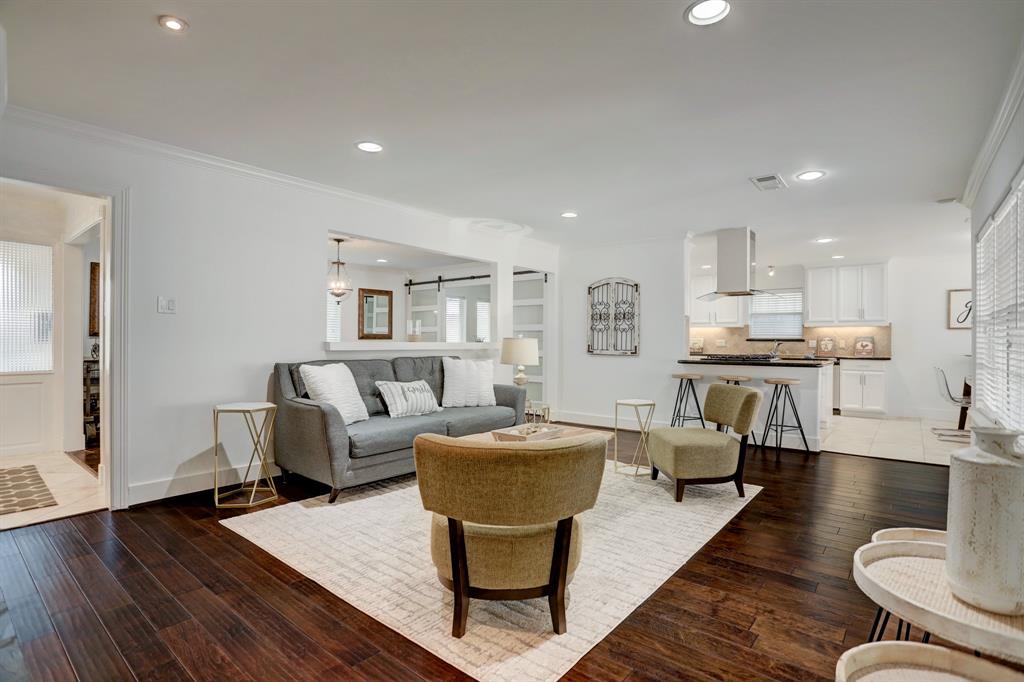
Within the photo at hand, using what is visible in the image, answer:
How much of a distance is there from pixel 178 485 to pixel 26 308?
9.72 feet

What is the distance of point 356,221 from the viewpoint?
4.80 m

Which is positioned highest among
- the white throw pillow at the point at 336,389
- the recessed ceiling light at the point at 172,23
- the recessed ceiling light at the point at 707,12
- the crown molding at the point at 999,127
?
the recessed ceiling light at the point at 172,23

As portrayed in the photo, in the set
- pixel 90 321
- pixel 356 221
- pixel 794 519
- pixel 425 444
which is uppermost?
pixel 356 221

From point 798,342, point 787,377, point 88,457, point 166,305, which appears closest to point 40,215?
point 88,457

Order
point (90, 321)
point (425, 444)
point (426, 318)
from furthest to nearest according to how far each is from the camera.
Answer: point (426, 318), point (90, 321), point (425, 444)

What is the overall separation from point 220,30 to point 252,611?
246 cm

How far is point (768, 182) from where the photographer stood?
4.18 metres

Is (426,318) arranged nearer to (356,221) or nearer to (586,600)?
(356,221)

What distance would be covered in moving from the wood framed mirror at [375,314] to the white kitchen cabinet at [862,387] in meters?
7.62

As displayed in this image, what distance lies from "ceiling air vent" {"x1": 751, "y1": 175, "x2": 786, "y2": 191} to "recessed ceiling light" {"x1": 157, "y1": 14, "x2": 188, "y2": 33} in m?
3.76

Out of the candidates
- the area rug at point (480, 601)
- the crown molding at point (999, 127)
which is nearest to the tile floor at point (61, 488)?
the area rug at point (480, 601)

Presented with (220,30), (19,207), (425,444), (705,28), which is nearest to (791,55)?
(705,28)

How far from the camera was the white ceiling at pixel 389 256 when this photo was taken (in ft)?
23.6

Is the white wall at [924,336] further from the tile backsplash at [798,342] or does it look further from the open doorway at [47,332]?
the open doorway at [47,332]
